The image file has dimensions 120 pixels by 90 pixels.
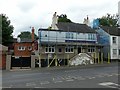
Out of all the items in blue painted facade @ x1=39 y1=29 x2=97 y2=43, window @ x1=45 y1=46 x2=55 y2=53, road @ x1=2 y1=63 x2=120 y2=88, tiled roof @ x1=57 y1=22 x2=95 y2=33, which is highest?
tiled roof @ x1=57 y1=22 x2=95 y2=33

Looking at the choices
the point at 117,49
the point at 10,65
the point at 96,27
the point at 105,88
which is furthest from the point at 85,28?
the point at 105,88

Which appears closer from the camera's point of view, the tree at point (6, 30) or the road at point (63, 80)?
the road at point (63, 80)

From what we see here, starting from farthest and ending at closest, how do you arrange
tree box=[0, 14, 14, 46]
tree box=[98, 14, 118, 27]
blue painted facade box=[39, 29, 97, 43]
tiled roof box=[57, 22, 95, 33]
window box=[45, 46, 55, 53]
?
tree box=[98, 14, 118, 27] → tree box=[0, 14, 14, 46] → tiled roof box=[57, 22, 95, 33] → blue painted facade box=[39, 29, 97, 43] → window box=[45, 46, 55, 53]

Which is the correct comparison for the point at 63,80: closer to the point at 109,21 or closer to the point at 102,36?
the point at 102,36

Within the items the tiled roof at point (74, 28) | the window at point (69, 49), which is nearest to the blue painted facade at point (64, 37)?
the tiled roof at point (74, 28)

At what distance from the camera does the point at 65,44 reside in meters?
46.7

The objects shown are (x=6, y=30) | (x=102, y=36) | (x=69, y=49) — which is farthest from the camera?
(x=6, y=30)

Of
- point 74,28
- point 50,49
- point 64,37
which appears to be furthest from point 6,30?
point 50,49

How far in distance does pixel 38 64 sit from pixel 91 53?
12904 millimetres

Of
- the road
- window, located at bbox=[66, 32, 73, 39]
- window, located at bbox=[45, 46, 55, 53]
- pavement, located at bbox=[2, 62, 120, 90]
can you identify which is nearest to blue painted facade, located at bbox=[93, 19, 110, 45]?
window, located at bbox=[66, 32, 73, 39]

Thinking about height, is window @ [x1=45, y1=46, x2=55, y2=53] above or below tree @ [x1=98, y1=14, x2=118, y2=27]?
below

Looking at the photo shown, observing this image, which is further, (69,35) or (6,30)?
(6,30)

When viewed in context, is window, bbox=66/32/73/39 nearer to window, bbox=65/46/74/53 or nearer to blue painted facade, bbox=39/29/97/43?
blue painted facade, bbox=39/29/97/43

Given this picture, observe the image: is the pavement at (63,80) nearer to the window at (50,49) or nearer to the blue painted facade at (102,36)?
the window at (50,49)
